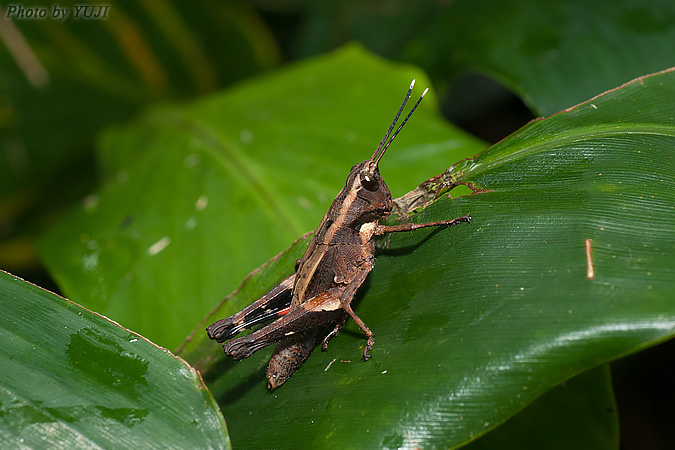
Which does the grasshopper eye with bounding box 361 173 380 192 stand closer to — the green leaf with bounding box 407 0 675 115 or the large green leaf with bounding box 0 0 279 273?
the green leaf with bounding box 407 0 675 115

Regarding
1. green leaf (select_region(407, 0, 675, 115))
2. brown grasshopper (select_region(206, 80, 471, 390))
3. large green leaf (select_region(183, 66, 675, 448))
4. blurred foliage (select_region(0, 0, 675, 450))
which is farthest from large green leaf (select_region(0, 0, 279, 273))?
large green leaf (select_region(183, 66, 675, 448))

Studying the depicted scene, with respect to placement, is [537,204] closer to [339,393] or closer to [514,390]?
[514,390]

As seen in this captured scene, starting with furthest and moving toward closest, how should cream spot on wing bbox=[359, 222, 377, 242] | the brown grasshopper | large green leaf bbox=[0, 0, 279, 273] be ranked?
large green leaf bbox=[0, 0, 279, 273], cream spot on wing bbox=[359, 222, 377, 242], the brown grasshopper

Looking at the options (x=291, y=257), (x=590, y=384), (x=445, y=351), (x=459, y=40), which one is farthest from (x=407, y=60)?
(x=445, y=351)

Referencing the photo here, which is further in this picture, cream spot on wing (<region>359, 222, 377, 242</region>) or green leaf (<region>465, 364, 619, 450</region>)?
cream spot on wing (<region>359, 222, 377, 242</region>)

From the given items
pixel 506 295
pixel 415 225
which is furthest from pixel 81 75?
pixel 506 295

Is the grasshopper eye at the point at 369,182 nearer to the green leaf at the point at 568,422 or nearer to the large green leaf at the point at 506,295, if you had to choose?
the large green leaf at the point at 506,295
